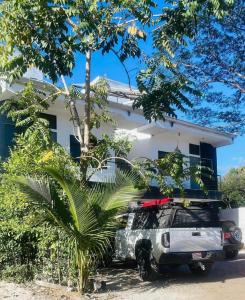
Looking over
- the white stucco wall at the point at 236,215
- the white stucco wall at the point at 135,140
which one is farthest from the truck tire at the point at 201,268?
the white stucco wall at the point at 236,215

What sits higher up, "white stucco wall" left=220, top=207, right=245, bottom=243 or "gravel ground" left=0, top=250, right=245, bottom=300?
"white stucco wall" left=220, top=207, right=245, bottom=243

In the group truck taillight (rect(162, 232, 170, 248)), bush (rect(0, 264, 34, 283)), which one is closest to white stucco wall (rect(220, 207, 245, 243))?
truck taillight (rect(162, 232, 170, 248))

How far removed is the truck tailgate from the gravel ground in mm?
816

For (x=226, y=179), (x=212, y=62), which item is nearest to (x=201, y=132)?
(x=212, y=62)

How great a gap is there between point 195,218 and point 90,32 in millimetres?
5307

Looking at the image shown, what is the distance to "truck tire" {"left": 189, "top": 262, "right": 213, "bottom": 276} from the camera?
1249 centimetres

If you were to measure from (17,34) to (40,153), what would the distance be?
10.00 feet

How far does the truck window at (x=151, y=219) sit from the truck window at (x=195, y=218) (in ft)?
0.83

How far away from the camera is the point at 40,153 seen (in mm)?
11750

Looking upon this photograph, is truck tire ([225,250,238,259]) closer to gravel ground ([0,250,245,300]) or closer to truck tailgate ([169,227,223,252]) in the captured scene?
gravel ground ([0,250,245,300])

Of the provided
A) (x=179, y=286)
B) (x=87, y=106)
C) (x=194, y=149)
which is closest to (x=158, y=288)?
(x=179, y=286)

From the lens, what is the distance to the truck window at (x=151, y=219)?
12202mm

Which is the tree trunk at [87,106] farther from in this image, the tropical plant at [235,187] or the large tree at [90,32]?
the tropical plant at [235,187]

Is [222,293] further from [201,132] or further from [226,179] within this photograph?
[226,179]
